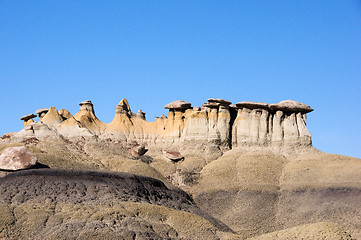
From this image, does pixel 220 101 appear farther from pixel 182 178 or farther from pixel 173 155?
pixel 182 178

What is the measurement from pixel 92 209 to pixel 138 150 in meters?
28.8

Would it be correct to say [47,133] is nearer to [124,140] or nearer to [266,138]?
[124,140]

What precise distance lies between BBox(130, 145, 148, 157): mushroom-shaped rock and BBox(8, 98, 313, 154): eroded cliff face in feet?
9.21

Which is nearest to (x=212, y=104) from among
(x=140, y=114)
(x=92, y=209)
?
(x=140, y=114)

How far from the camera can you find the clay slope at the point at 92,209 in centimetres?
4712

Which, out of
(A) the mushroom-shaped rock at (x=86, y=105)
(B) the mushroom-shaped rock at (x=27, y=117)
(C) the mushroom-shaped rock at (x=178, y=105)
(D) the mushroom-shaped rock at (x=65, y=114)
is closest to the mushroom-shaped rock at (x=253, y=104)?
(C) the mushroom-shaped rock at (x=178, y=105)

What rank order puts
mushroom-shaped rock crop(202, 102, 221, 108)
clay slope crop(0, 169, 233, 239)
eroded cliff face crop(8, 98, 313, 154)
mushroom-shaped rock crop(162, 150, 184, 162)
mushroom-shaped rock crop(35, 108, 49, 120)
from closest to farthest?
clay slope crop(0, 169, 233, 239) → mushroom-shaped rock crop(162, 150, 184, 162) → eroded cliff face crop(8, 98, 313, 154) → mushroom-shaped rock crop(202, 102, 221, 108) → mushroom-shaped rock crop(35, 108, 49, 120)

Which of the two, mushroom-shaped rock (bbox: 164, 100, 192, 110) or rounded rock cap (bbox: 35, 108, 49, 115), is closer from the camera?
mushroom-shaped rock (bbox: 164, 100, 192, 110)

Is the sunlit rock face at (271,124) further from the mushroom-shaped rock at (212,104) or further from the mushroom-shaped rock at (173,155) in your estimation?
the mushroom-shaped rock at (173,155)

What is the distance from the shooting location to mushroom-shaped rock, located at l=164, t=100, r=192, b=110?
83.6 meters

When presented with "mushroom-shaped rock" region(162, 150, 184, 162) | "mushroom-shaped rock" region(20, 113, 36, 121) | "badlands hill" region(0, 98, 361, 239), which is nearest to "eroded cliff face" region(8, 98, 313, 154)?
"badlands hill" region(0, 98, 361, 239)

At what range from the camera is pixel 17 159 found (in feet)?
200

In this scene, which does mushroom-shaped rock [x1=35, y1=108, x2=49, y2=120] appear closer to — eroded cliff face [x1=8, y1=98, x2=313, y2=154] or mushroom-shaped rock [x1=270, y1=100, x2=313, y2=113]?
eroded cliff face [x1=8, y1=98, x2=313, y2=154]

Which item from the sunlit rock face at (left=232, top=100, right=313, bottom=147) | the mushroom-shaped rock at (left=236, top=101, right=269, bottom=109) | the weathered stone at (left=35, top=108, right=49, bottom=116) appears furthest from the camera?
the weathered stone at (left=35, top=108, right=49, bottom=116)
